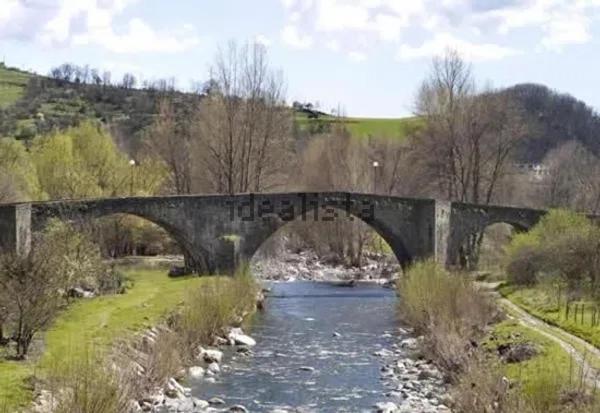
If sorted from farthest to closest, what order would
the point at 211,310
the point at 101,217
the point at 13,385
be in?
1. the point at 101,217
2. the point at 211,310
3. the point at 13,385

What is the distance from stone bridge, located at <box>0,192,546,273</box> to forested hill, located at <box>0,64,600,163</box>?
59.3 meters

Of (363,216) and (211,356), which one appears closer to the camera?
(211,356)

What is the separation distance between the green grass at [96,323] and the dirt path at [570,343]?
12.1 metres

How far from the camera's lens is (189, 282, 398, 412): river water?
79.6 feet

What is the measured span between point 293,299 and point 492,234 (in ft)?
72.1

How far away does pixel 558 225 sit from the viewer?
135 feet

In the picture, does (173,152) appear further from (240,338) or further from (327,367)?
(327,367)

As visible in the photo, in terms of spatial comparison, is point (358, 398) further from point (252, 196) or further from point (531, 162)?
point (531, 162)

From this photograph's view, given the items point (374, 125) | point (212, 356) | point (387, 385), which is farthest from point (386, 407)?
point (374, 125)

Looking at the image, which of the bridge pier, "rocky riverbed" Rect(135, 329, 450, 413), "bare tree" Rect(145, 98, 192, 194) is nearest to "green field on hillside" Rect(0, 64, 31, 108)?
"bare tree" Rect(145, 98, 192, 194)

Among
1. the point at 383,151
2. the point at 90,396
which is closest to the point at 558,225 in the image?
the point at 90,396

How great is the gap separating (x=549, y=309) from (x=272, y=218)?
1822cm

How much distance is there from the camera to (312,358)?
98.3 feet

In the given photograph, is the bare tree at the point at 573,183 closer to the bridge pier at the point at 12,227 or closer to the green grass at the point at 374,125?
the green grass at the point at 374,125
